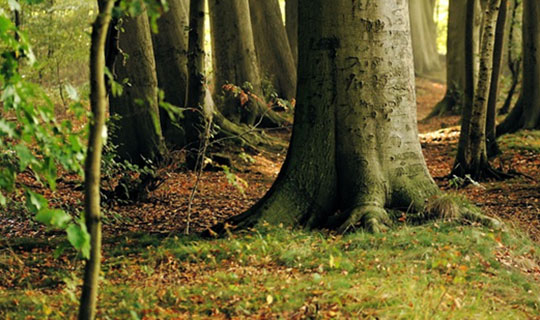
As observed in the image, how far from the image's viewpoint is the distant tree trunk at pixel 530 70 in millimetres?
13672

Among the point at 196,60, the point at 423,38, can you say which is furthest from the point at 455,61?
the point at 423,38

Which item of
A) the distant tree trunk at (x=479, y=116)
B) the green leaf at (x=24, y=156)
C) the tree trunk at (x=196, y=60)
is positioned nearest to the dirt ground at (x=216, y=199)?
the distant tree trunk at (x=479, y=116)

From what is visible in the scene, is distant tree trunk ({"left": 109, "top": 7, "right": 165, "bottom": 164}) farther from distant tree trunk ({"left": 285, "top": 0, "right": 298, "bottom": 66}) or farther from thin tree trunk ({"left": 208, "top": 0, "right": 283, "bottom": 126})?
distant tree trunk ({"left": 285, "top": 0, "right": 298, "bottom": 66})

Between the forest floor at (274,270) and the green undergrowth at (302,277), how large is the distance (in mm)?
12

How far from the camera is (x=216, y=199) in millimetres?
9828

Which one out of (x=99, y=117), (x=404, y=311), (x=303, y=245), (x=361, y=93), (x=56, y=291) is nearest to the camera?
(x=99, y=117)

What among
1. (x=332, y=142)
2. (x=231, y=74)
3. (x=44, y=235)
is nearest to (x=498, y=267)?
(x=332, y=142)

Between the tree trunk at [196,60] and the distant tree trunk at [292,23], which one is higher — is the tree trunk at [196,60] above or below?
below

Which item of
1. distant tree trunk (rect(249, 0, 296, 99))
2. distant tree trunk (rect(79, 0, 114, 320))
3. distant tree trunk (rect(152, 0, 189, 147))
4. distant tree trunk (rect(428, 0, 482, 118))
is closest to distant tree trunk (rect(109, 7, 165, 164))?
distant tree trunk (rect(152, 0, 189, 147))

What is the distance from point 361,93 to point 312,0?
1.23 meters

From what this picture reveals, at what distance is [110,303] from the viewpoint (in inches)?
195

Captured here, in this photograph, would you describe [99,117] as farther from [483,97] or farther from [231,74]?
[231,74]

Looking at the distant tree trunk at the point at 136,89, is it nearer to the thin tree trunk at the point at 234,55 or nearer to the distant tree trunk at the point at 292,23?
the thin tree trunk at the point at 234,55

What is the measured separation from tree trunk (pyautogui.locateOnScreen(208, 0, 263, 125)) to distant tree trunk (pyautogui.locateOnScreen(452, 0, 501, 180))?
5069 mm
